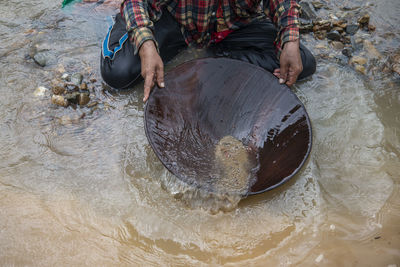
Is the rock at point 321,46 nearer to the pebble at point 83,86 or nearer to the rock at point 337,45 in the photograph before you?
the rock at point 337,45

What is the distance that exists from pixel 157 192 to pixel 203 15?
116 centimetres

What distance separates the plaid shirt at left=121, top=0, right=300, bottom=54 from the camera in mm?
1754

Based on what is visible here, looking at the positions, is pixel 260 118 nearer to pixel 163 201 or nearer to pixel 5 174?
pixel 163 201

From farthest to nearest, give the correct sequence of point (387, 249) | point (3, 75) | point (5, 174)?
A: point (3, 75) < point (5, 174) < point (387, 249)

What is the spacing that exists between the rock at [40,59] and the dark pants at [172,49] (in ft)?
1.62

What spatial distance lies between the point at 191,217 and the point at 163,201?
0.56 feet

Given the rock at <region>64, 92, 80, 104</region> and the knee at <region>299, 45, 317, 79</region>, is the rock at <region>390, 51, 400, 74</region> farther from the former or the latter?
the rock at <region>64, 92, 80, 104</region>

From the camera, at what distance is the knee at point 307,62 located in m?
2.12

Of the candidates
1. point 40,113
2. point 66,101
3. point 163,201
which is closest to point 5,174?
point 40,113

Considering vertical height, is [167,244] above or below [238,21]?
below

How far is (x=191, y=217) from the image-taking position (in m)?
1.51

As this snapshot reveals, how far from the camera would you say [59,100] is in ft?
6.44

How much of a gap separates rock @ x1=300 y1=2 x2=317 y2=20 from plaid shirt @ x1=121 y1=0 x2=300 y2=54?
2.50 feet

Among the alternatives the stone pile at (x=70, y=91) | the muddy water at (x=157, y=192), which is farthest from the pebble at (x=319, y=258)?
the stone pile at (x=70, y=91)
